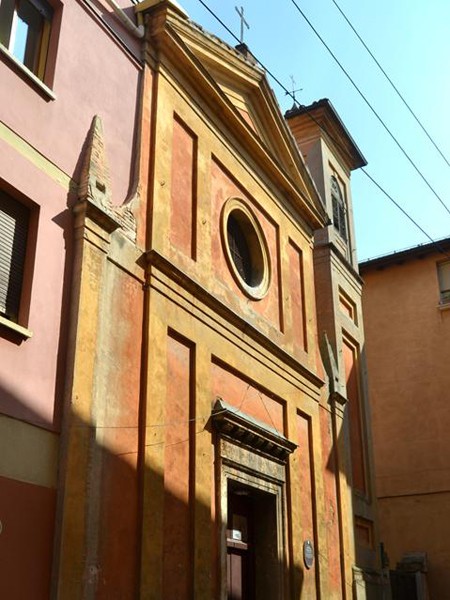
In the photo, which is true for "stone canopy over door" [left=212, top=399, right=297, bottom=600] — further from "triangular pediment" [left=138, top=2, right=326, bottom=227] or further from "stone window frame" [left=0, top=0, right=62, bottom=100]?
"triangular pediment" [left=138, top=2, right=326, bottom=227]

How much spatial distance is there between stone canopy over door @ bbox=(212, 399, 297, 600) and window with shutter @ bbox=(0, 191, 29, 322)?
363 cm

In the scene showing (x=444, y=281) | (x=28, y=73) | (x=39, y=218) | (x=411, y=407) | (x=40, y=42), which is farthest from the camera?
(x=444, y=281)

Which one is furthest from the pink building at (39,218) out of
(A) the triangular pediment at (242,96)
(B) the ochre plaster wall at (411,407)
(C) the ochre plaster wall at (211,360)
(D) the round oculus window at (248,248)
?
(B) the ochre plaster wall at (411,407)

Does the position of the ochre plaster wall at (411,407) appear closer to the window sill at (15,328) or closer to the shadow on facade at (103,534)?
the shadow on facade at (103,534)

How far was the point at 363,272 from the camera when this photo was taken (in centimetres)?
2488

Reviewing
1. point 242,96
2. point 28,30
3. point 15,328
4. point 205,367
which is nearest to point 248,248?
point 242,96

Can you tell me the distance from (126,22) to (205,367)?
185 inches

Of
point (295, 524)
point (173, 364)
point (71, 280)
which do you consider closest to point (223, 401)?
point (173, 364)

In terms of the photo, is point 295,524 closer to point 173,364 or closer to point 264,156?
point 173,364

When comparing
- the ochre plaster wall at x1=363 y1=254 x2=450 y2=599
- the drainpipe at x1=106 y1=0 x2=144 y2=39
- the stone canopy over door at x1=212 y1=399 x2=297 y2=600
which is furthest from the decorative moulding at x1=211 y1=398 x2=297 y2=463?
the ochre plaster wall at x1=363 y1=254 x2=450 y2=599

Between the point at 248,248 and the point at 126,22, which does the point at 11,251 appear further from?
the point at 248,248

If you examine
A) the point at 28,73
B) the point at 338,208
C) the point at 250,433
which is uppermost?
the point at 338,208

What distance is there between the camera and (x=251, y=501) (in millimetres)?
11836

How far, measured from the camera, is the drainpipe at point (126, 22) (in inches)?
403
